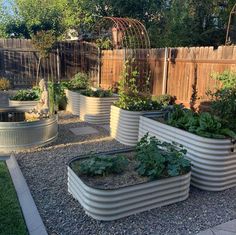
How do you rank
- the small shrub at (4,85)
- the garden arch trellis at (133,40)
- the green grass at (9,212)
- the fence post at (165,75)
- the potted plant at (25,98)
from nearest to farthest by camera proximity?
the green grass at (9,212) → the potted plant at (25,98) → the fence post at (165,75) → the garden arch trellis at (133,40) → the small shrub at (4,85)

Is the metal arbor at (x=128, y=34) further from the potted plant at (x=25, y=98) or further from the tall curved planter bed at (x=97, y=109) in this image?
the potted plant at (x=25, y=98)

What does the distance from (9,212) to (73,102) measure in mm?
5616

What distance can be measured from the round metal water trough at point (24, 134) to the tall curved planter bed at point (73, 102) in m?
2.74

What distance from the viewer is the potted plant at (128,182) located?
2980 millimetres

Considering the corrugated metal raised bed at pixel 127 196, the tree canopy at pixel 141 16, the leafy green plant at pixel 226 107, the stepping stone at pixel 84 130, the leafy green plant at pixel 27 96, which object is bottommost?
the stepping stone at pixel 84 130

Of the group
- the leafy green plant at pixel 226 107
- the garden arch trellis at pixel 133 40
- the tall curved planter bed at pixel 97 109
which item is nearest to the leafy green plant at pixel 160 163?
the leafy green plant at pixel 226 107

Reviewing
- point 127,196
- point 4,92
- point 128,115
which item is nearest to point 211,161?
point 127,196

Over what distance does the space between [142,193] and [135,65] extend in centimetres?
674

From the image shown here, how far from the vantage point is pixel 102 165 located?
3.45m

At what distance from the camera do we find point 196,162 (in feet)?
12.4

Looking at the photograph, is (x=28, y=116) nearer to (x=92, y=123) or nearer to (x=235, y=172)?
(x=92, y=123)

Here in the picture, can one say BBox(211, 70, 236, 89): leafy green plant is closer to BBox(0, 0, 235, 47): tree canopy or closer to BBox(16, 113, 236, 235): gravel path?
BBox(16, 113, 236, 235): gravel path

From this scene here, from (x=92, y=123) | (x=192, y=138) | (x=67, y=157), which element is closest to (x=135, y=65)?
(x=92, y=123)

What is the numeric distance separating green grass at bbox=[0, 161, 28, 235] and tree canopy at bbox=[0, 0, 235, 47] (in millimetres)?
9535
